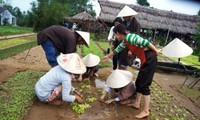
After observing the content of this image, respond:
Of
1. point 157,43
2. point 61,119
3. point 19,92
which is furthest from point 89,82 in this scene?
point 157,43

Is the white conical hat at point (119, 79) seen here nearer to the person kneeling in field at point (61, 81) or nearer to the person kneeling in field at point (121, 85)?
the person kneeling in field at point (121, 85)

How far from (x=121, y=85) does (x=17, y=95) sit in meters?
1.96

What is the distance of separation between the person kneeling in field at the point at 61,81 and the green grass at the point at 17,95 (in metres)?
0.36

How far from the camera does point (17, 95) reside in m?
4.43

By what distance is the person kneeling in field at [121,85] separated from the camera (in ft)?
14.8

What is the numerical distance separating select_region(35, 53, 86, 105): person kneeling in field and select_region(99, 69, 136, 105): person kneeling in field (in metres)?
0.75

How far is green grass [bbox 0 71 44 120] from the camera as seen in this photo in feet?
12.0

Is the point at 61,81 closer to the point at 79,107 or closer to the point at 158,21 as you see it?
the point at 79,107

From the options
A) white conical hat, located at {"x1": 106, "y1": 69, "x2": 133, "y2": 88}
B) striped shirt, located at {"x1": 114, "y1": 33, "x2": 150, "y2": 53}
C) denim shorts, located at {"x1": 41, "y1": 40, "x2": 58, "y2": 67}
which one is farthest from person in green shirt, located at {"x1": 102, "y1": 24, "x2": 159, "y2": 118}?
denim shorts, located at {"x1": 41, "y1": 40, "x2": 58, "y2": 67}

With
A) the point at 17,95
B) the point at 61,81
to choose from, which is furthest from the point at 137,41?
the point at 17,95

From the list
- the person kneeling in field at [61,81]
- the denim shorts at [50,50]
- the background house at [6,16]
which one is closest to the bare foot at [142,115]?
the person kneeling in field at [61,81]

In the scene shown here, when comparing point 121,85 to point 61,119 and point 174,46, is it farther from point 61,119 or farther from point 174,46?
point 174,46

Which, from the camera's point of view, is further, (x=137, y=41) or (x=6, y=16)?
(x=6, y=16)

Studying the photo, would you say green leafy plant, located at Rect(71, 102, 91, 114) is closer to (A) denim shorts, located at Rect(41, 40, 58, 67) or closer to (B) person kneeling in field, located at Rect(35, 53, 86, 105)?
(B) person kneeling in field, located at Rect(35, 53, 86, 105)
